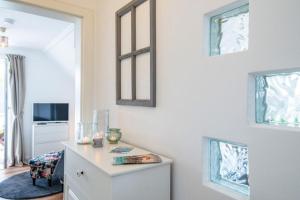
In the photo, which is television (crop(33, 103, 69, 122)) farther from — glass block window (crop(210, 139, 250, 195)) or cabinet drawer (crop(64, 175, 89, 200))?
glass block window (crop(210, 139, 250, 195))

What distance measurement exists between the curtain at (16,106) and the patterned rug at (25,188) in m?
0.83

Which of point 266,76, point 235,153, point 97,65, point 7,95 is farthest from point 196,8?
point 7,95

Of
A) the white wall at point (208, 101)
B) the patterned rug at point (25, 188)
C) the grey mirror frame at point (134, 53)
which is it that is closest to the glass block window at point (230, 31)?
the white wall at point (208, 101)

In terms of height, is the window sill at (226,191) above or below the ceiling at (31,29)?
below

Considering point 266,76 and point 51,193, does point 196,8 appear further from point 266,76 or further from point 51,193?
point 51,193

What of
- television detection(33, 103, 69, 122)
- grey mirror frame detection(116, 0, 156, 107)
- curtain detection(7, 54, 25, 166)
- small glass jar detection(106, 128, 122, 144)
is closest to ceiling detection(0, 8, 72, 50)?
curtain detection(7, 54, 25, 166)

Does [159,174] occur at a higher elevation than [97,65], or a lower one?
lower

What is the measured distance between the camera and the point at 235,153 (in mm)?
1018

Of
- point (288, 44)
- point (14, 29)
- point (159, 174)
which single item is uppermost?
point (14, 29)

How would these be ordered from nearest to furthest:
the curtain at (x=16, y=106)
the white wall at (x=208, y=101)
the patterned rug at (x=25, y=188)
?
1. the white wall at (x=208, y=101)
2. the patterned rug at (x=25, y=188)
3. the curtain at (x=16, y=106)

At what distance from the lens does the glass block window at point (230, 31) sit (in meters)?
0.97

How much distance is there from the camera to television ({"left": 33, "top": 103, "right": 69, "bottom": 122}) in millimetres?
4568

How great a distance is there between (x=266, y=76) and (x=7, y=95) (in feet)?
15.7

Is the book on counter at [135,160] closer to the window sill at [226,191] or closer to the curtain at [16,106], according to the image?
the window sill at [226,191]
